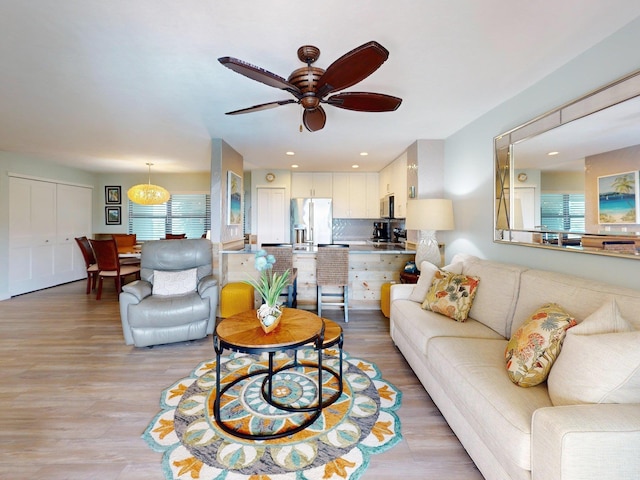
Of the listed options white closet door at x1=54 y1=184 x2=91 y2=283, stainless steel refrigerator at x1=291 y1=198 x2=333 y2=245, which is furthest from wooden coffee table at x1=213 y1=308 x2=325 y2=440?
white closet door at x1=54 y1=184 x2=91 y2=283

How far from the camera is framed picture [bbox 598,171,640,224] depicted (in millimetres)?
1650

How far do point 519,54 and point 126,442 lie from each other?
3.37 m

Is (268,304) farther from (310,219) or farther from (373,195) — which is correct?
(373,195)

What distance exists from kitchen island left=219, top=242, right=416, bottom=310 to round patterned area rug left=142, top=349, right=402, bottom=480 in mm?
1714

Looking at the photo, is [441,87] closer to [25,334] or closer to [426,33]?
[426,33]

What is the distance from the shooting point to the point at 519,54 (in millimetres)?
1942

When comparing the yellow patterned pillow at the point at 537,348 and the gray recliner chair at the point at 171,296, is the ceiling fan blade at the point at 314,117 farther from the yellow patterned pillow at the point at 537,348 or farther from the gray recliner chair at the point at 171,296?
the gray recliner chair at the point at 171,296

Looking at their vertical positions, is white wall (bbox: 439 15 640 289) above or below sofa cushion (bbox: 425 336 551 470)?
above

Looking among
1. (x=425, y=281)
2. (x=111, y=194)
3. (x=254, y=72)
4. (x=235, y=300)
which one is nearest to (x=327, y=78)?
(x=254, y=72)

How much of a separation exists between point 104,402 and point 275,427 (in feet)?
4.08

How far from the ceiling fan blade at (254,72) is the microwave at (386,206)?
3.67 meters

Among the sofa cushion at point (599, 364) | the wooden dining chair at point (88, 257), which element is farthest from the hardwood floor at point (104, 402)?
the wooden dining chair at point (88, 257)

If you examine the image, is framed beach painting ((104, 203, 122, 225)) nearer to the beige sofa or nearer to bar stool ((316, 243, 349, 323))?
bar stool ((316, 243, 349, 323))

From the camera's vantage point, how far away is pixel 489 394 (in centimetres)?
134
